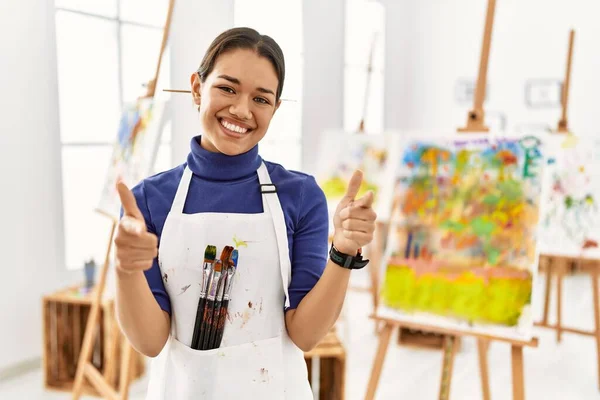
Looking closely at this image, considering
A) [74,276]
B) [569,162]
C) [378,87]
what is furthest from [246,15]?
[378,87]

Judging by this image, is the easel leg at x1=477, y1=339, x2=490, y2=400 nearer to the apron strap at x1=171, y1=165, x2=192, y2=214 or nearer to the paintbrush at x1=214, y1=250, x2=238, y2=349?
the paintbrush at x1=214, y1=250, x2=238, y2=349

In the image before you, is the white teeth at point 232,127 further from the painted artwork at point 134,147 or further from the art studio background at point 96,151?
the painted artwork at point 134,147

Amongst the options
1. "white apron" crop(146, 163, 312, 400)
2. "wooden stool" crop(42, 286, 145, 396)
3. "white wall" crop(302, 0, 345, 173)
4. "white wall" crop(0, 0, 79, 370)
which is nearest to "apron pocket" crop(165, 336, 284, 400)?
"white apron" crop(146, 163, 312, 400)

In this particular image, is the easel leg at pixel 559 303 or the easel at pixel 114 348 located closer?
the easel at pixel 114 348

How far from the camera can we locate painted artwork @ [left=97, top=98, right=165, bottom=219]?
6.85 feet

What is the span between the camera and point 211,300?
1.05 metres

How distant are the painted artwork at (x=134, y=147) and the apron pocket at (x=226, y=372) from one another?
114 cm

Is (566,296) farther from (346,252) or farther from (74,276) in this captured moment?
(346,252)

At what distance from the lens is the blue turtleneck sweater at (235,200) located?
1055 millimetres

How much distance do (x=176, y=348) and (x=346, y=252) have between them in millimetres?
392

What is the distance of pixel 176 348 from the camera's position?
1083mm

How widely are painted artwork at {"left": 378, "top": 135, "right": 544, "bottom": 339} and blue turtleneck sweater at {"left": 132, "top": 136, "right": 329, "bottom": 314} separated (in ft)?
3.36

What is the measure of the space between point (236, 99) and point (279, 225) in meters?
0.25

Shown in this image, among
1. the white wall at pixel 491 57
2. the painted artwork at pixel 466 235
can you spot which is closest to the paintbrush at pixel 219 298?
the painted artwork at pixel 466 235
